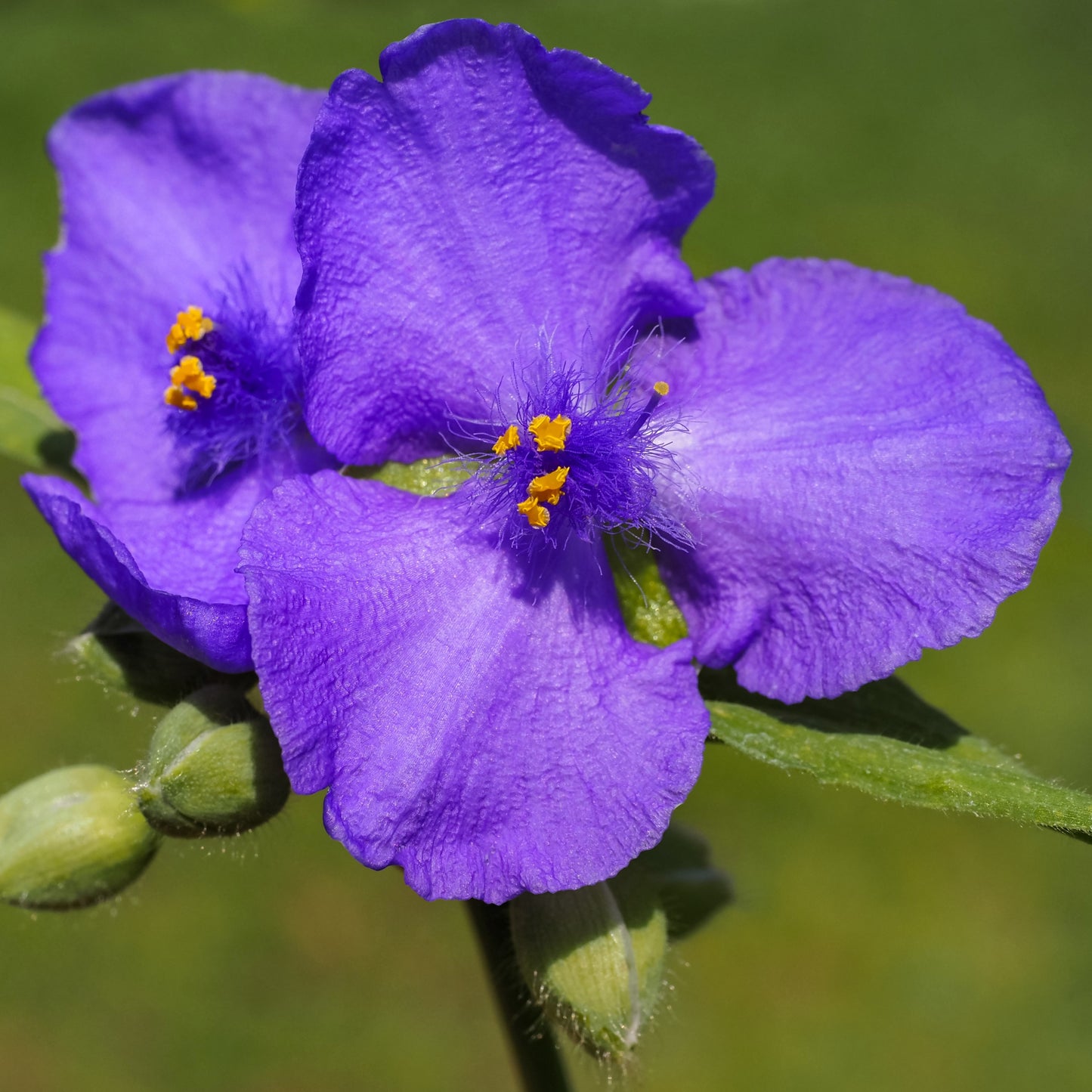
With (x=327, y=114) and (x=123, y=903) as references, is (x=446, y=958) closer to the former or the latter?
(x=123, y=903)

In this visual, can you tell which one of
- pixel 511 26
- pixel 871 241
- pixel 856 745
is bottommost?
pixel 871 241

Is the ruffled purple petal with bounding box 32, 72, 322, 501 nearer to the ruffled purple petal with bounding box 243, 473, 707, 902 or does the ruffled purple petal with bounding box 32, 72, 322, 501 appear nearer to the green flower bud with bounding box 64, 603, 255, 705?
the green flower bud with bounding box 64, 603, 255, 705

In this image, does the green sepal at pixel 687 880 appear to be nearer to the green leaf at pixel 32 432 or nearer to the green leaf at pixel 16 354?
the green leaf at pixel 32 432

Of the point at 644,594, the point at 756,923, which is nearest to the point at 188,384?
the point at 644,594

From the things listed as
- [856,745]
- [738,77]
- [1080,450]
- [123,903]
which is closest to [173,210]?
[856,745]

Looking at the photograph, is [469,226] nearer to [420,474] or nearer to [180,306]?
[420,474]

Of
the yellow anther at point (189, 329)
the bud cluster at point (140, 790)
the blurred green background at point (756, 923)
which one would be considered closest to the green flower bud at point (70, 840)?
the bud cluster at point (140, 790)
